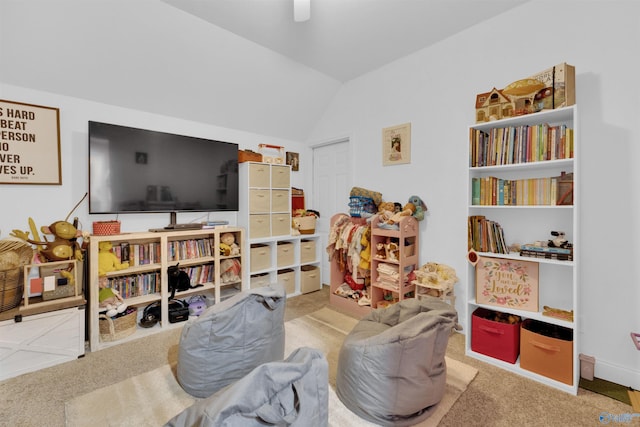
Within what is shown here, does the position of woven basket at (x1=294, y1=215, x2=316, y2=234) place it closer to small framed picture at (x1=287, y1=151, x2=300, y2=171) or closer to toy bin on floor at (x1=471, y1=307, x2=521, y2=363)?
small framed picture at (x1=287, y1=151, x2=300, y2=171)

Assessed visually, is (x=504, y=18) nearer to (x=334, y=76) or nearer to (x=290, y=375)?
(x=334, y=76)

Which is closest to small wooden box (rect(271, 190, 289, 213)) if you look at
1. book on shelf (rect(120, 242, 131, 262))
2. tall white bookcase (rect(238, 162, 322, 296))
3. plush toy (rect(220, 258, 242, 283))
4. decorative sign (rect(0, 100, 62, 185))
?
tall white bookcase (rect(238, 162, 322, 296))

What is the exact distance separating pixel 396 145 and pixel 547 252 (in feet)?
5.74

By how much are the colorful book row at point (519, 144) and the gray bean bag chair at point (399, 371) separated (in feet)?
4.19

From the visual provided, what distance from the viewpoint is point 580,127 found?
6.77ft

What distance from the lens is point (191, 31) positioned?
2533 millimetres

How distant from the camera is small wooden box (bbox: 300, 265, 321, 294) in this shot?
→ 3.74 m

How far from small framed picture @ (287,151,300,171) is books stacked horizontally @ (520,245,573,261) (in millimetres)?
2909

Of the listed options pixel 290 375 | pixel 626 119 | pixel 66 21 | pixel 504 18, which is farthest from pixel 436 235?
pixel 66 21

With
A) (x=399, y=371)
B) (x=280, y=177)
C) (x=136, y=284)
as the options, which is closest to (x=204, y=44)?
(x=280, y=177)

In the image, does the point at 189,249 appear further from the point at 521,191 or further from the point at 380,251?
the point at 521,191

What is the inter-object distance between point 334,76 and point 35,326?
372 cm

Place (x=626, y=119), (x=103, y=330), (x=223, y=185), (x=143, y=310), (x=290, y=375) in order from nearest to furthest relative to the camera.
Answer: (x=290, y=375)
(x=626, y=119)
(x=103, y=330)
(x=143, y=310)
(x=223, y=185)

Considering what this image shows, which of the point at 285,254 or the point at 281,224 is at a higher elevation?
the point at 281,224
